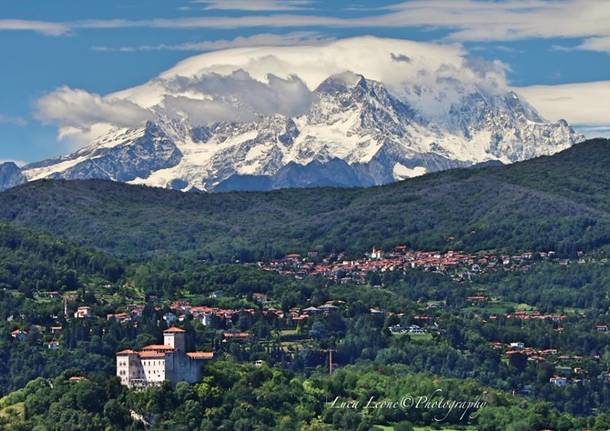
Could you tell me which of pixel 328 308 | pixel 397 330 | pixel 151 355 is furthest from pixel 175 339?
pixel 328 308

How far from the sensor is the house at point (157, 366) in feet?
416

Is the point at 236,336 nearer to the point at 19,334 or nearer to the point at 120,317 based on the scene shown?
the point at 120,317

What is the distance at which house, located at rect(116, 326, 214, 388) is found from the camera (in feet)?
416

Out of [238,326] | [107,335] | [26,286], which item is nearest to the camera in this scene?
[107,335]

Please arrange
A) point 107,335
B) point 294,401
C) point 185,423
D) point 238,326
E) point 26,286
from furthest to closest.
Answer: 1. point 26,286
2. point 238,326
3. point 107,335
4. point 294,401
5. point 185,423

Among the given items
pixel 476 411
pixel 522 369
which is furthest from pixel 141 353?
pixel 522 369

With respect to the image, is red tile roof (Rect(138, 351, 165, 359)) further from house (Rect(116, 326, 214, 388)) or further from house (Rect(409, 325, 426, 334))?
house (Rect(409, 325, 426, 334))

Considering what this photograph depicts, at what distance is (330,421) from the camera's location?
13025 centimetres

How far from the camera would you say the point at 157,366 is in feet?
417

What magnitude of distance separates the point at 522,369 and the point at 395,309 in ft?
100

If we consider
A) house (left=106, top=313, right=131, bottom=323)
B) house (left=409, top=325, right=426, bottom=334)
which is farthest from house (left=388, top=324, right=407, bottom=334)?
house (left=106, top=313, right=131, bottom=323)

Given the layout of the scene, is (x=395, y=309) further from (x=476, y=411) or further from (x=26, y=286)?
(x=476, y=411)

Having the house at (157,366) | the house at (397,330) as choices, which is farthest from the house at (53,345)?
the house at (157,366)

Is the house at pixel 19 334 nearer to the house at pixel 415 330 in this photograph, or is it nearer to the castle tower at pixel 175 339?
the castle tower at pixel 175 339
